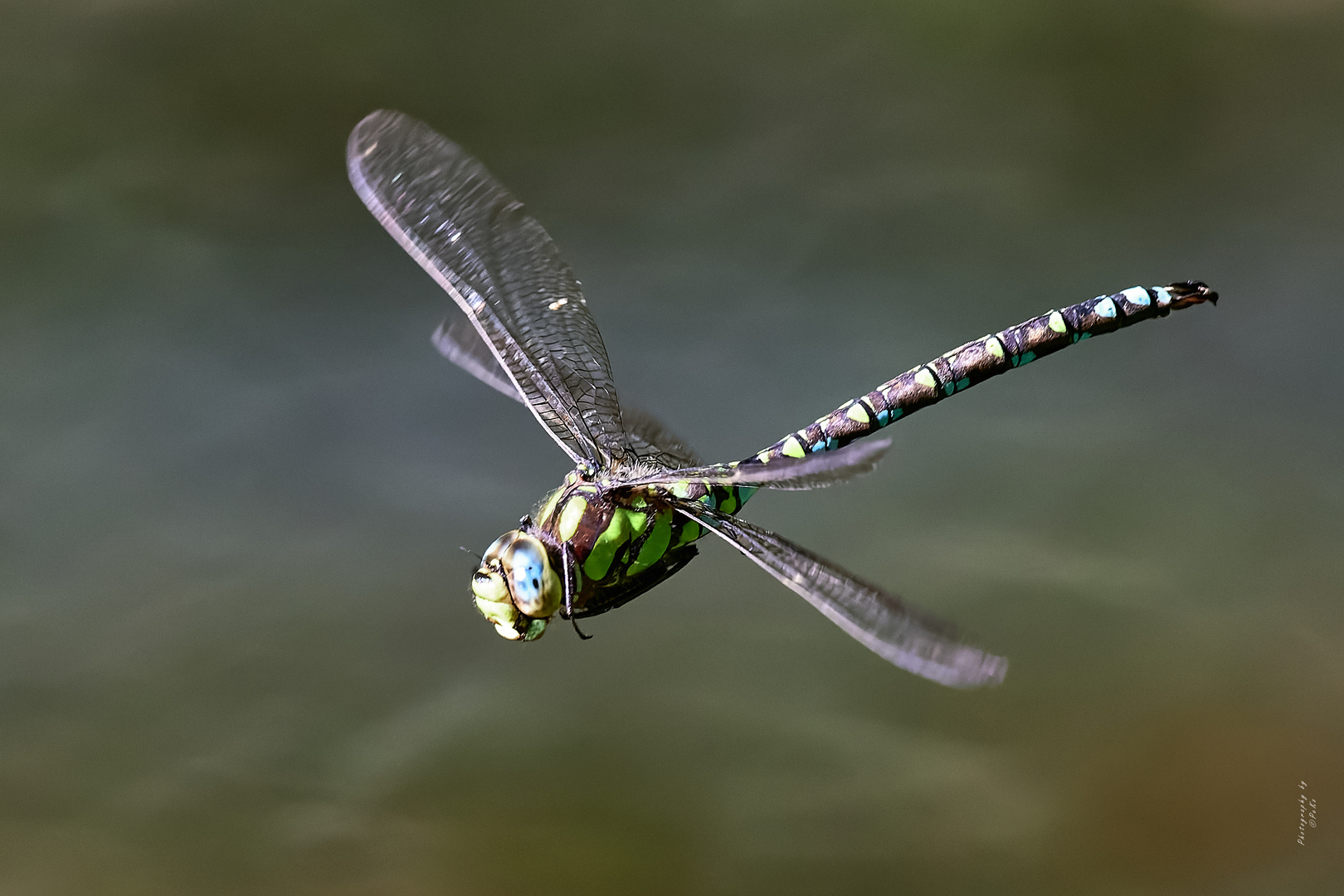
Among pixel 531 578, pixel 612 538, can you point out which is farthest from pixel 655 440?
pixel 531 578

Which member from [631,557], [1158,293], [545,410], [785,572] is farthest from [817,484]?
[1158,293]

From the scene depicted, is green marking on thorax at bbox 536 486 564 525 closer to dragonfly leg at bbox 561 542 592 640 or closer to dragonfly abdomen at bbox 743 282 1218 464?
dragonfly leg at bbox 561 542 592 640

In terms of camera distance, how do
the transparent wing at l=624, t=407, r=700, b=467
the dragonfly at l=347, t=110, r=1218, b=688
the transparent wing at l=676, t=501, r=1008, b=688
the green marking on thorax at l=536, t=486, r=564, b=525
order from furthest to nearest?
the transparent wing at l=624, t=407, r=700, b=467
the green marking on thorax at l=536, t=486, r=564, b=525
the dragonfly at l=347, t=110, r=1218, b=688
the transparent wing at l=676, t=501, r=1008, b=688

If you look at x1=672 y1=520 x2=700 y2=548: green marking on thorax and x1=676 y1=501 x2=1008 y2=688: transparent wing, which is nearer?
x1=676 y1=501 x2=1008 y2=688: transparent wing

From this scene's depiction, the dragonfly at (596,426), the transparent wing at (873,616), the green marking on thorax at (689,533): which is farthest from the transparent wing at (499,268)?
the transparent wing at (873,616)

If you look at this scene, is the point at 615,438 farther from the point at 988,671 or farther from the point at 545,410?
the point at 988,671

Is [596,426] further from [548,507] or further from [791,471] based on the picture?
[791,471]

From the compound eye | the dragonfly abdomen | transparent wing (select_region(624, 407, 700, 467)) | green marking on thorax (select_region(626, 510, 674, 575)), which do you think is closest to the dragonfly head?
the compound eye
